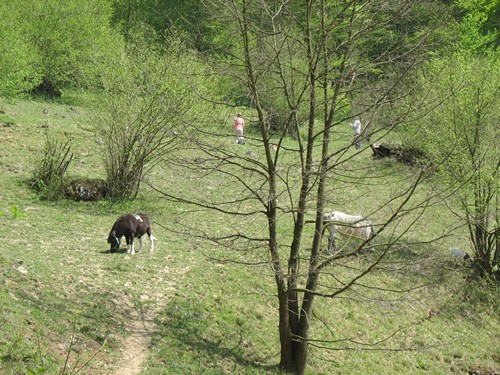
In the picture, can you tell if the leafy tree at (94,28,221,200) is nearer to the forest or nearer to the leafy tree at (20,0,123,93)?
the forest

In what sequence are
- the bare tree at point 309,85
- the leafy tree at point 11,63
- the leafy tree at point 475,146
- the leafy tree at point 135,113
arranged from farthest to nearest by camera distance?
the leafy tree at point 11,63, the leafy tree at point 135,113, the leafy tree at point 475,146, the bare tree at point 309,85

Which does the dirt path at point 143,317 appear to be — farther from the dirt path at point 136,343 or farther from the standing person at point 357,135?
the standing person at point 357,135

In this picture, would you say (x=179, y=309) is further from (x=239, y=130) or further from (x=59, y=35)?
(x=59, y=35)

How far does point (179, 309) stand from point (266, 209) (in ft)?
9.55

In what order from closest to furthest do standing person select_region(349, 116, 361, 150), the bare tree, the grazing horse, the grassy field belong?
standing person select_region(349, 116, 361, 150) → the bare tree → the grassy field → the grazing horse

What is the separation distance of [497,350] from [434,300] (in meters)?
2.31

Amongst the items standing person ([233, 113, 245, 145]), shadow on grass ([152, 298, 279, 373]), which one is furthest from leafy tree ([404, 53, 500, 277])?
shadow on grass ([152, 298, 279, 373])

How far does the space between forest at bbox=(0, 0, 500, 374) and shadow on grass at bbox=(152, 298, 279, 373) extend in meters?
0.05

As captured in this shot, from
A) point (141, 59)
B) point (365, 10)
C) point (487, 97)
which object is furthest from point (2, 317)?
point (487, 97)

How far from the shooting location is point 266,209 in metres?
11.4

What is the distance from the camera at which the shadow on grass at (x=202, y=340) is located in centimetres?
1082

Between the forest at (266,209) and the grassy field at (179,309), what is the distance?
57mm

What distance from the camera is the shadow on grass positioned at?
10820 mm

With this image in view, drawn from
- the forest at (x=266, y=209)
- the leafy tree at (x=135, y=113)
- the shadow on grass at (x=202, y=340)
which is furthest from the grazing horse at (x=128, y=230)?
the leafy tree at (x=135, y=113)
